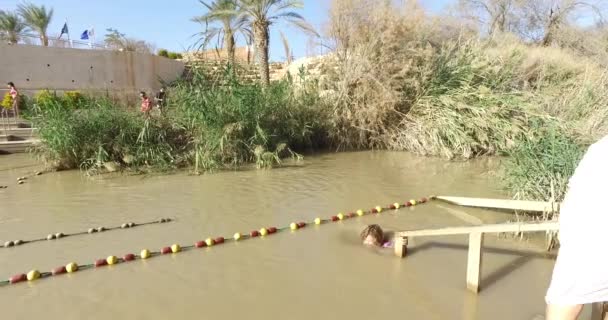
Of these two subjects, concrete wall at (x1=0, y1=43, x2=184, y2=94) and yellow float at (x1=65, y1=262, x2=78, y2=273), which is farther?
concrete wall at (x1=0, y1=43, x2=184, y2=94)

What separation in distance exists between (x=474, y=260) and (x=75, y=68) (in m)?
23.3

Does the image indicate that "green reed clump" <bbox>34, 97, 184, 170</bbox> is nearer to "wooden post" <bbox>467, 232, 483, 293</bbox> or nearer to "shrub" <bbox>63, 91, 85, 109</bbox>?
"shrub" <bbox>63, 91, 85, 109</bbox>

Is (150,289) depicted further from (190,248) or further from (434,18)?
(434,18)

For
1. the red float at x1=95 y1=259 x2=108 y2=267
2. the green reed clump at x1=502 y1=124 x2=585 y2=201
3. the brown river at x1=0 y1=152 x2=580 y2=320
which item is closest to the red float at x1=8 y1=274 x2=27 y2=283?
the brown river at x1=0 y1=152 x2=580 y2=320

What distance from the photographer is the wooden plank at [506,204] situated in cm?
474

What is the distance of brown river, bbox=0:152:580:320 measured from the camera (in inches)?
141

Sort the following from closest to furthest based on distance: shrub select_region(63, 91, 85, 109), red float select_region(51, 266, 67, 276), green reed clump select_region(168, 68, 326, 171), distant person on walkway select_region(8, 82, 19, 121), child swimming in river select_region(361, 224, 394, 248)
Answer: red float select_region(51, 266, 67, 276), child swimming in river select_region(361, 224, 394, 248), green reed clump select_region(168, 68, 326, 171), shrub select_region(63, 91, 85, 109), distant person on walkway select_region(8, 82, 19, 121)

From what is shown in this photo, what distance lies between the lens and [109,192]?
757 centimetres

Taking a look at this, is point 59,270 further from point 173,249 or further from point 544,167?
point 544,167

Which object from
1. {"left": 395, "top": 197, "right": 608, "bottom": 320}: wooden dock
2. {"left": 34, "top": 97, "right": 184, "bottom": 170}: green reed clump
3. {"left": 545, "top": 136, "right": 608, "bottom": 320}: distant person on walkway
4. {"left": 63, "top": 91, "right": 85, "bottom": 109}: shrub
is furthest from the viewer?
{"left": 63, "top": 91, "right": 85, "bottom": 109}: shrub

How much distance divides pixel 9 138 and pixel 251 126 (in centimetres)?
814

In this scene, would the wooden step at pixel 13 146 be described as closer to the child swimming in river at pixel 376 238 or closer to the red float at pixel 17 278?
the red float at pixel 17 278

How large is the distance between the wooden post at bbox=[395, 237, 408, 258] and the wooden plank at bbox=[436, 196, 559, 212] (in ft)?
5.34

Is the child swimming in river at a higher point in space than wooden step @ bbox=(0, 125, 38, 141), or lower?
lower
